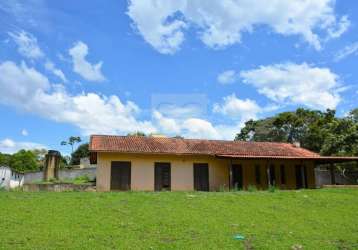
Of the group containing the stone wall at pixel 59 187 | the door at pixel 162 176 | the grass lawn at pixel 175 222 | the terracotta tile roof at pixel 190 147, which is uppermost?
the terracotta tile roof at pixel 190 147

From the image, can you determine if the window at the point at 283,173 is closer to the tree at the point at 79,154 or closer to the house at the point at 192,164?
the house at the point at 192,164

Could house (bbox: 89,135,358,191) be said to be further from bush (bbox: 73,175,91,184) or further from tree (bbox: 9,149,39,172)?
tree (bbox: 9,149,39,172)

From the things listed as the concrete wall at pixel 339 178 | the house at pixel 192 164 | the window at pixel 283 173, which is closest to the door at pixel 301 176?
the house at pixel 192 164

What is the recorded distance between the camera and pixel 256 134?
51094 millimetres

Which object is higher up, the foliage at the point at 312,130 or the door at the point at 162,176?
the foliage at the point at 312,130

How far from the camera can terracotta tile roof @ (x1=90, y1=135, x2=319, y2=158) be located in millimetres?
23672

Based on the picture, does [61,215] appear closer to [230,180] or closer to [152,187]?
[152,187]

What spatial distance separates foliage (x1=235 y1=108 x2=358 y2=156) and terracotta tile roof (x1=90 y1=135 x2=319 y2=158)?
5758 mm

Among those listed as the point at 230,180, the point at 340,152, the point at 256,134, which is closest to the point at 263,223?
the point at 230,180

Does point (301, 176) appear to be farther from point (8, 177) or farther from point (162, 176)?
point (8, 177)

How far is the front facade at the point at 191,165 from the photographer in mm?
23484

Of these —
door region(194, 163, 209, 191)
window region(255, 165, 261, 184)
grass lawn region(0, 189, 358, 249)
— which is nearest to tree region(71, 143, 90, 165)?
door region(194, 163, 209, 191)

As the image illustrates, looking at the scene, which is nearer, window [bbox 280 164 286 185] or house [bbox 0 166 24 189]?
window [bbox 280 164 286 185]

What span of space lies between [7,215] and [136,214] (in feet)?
13.6
